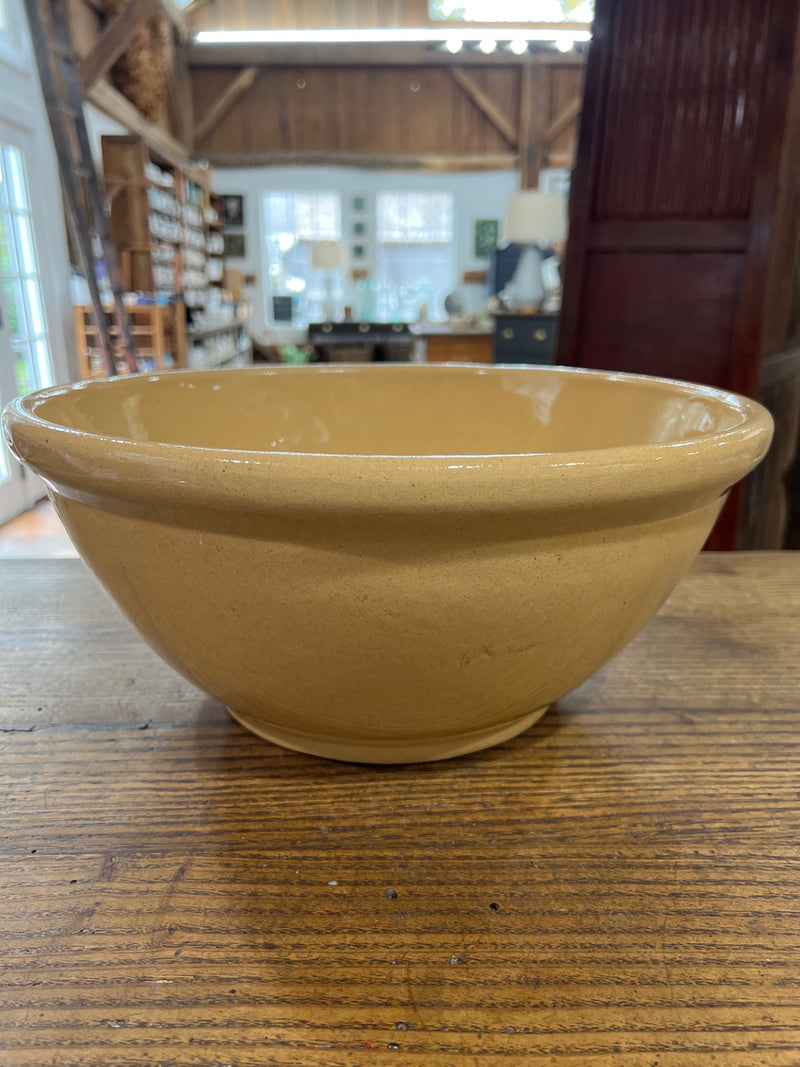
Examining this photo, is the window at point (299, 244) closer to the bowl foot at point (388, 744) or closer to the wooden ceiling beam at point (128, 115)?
the wooden ceiling beam at point (128, 115)

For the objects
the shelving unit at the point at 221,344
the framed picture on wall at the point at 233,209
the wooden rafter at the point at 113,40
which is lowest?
the shelving unit at the point at 221,344

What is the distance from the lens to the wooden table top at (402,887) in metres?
0.22

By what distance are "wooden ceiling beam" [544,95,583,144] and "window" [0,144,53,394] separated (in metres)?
4.82

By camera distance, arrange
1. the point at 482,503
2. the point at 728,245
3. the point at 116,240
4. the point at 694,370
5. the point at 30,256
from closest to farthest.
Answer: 1. the point at 482,503
2. the point at 728,245
3. the point at 694,370
4. the point at 30,256
5. the point at 116,240

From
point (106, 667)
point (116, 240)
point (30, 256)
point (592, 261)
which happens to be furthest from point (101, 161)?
point (106, 667)

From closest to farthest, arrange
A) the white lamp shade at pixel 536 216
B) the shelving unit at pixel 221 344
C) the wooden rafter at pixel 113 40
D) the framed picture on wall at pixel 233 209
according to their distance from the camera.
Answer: the white lamp shade at pixel 536 216
the wooden rafter at pixel 113 40
the shelving unit at pixel 221 344
the framed picture on wall at pixel 233 209

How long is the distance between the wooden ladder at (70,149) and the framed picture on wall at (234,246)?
3.74 m

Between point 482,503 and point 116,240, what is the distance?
4.43m

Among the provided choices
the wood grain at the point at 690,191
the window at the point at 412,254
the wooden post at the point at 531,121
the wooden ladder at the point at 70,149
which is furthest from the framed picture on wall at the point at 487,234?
the wood grain at the point at 690,191

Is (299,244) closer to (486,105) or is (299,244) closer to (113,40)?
(486,105)

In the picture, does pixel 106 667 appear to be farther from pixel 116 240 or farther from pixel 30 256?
pixel 116 240

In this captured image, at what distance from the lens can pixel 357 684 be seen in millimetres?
264

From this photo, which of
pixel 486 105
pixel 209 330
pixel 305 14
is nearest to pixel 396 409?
pixel 209 330

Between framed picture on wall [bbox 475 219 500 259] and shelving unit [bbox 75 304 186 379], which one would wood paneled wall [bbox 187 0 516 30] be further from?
shelving unit [bbox 75 304 186 379]
